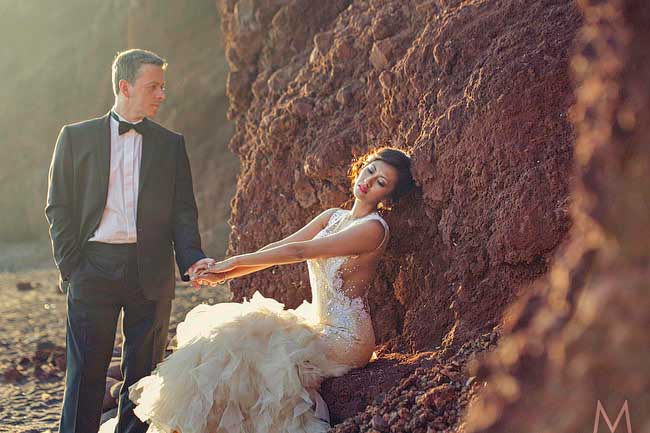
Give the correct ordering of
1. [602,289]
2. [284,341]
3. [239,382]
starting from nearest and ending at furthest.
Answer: [602,289]
[239,382]
[284,341]

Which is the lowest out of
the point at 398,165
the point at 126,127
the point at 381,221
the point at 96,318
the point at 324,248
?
the point at 96,318

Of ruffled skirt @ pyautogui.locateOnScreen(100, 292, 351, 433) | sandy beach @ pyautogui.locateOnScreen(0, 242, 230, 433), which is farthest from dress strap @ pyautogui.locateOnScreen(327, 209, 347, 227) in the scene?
sandy beach @ pyautogui.locateOnScreen(0, 242, 230, 433)

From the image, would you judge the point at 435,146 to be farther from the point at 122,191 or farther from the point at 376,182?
the point at 122,191

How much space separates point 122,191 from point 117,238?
0.26 meters

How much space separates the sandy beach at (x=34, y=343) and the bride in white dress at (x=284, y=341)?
2.29 m

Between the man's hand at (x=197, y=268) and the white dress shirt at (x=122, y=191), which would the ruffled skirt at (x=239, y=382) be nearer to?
the man's hand at (x=197, y=268)

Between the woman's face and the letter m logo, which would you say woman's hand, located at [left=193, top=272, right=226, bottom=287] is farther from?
the letter m logo

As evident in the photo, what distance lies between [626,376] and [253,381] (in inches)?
100

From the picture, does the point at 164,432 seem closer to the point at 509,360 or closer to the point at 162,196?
the point at 162,196

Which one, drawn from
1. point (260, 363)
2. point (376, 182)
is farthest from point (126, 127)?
point (260, 363)

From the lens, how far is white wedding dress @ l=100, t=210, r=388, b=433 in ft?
13.1

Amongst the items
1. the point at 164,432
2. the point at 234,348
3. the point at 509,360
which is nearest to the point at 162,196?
the point at 234,348

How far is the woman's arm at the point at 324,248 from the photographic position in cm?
446

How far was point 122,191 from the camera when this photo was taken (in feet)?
14.9
